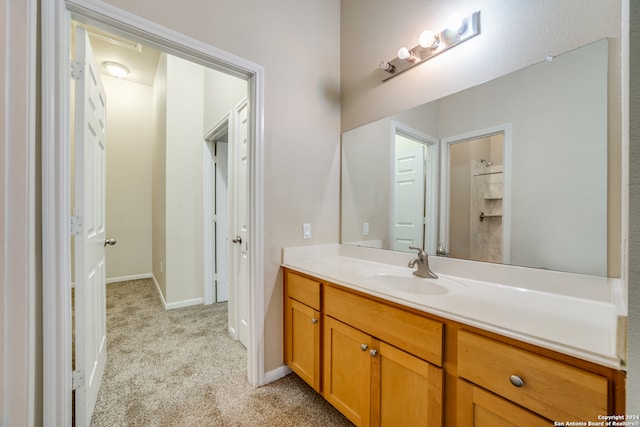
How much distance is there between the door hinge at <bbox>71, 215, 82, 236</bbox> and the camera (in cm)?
121

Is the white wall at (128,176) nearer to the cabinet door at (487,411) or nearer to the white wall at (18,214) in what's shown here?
the white wall at (18,214)

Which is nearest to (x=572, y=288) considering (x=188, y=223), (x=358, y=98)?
(x=358, y=98)

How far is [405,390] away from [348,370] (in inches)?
13.3

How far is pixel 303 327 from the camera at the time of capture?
5.29 feet

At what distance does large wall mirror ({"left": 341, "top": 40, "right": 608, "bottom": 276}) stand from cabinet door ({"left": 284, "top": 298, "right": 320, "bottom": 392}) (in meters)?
0.71

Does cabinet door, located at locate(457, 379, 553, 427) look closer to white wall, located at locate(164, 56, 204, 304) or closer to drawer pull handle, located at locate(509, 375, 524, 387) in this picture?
drawer pull handle, located at locate(509, 375, 524, 387)

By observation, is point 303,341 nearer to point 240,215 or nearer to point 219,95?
point 240,215

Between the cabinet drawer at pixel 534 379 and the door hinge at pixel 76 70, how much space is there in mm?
2042

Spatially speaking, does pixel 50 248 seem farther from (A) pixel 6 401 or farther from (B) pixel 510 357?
(B) pixel 510 357

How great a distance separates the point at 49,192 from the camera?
1.08 meters

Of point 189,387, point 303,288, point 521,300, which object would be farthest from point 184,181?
point 521,300

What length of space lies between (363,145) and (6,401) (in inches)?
84.5

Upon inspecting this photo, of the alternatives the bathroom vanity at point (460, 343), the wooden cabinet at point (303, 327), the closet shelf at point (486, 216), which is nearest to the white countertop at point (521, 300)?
the bathroom vanity at point (460, 343)

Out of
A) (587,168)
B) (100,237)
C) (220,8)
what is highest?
(220,8)
